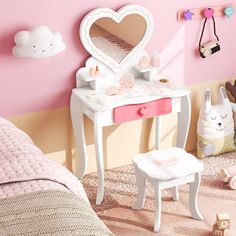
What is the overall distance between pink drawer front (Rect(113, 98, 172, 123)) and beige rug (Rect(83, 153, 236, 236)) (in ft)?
1.70

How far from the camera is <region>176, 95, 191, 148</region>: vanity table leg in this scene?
11.3ft

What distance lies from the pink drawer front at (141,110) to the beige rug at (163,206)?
20.4 inches

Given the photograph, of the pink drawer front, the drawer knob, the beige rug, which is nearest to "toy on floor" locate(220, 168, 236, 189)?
the beige rug

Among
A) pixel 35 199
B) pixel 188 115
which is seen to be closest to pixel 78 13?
pixel 188 115

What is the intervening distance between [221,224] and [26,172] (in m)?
1.17

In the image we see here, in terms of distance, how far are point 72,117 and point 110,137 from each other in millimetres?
344

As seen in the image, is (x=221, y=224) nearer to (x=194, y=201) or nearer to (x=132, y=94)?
(x=194, y=201)

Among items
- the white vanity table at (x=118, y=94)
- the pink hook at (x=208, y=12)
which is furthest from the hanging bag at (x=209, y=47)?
the white vanity table at (x=118, y=94)

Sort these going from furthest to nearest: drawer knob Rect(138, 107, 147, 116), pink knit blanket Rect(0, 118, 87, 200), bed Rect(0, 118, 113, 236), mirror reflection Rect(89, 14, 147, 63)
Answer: mirror reflection Rect(89, 14, 147, 63)
drawer knob Rect(138, 107, 147, 116)
pink knit blanket Rect(0, 118, 87, 200)
bed Rect(0, 118, 113, 236)

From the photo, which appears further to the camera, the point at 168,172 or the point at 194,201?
the point at 194,201

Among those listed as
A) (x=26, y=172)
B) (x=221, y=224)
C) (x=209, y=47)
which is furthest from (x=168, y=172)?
(x=209, y=47)

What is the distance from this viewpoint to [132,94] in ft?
11.0

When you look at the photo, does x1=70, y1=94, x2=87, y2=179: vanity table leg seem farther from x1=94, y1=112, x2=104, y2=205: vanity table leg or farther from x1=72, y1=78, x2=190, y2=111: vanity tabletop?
x1=94, y1=112, x2=104, y2=205: vanity table leg

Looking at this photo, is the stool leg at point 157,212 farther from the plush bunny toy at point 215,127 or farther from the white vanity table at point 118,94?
the plush bunny toy at point 215,127
